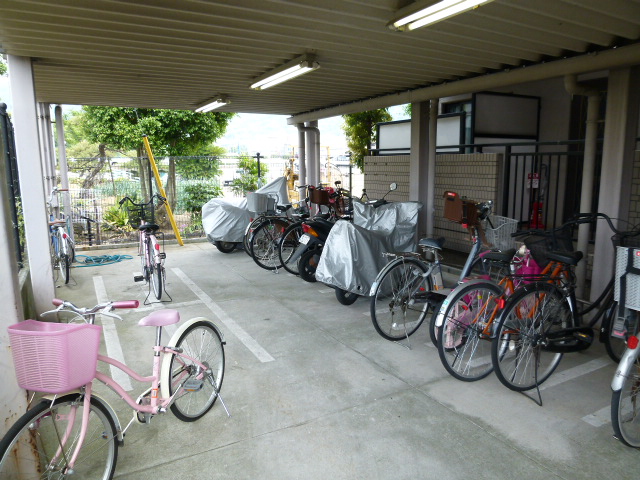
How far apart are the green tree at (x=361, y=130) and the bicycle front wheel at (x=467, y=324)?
29.3ft

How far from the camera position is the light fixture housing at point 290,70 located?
15.3 feet

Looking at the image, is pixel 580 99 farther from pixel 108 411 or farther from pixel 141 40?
pixel 108 411

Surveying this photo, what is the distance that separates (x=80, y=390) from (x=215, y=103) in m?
6.36

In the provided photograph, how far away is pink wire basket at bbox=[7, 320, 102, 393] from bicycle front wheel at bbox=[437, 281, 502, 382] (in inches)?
89.3

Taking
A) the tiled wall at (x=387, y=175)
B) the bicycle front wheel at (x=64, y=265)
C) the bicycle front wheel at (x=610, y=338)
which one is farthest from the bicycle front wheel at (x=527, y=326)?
the bicycle front wheel at (x=64, y=265)

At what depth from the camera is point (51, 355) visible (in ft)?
6.08

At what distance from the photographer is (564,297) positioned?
3.33 meters

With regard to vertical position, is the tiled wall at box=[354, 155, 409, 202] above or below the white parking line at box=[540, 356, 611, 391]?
above

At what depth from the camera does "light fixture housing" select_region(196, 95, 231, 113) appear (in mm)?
7293

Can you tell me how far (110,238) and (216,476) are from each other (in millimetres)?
8006

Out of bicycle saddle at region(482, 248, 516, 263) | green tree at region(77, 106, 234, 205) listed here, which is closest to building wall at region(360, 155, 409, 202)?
bicycle saddle at region(482, 248, 516, 263)

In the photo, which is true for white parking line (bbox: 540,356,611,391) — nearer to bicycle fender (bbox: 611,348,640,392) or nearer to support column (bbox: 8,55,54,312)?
bicycle fender (bbox: 611,348,640,392)

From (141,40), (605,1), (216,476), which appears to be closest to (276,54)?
(141,40)

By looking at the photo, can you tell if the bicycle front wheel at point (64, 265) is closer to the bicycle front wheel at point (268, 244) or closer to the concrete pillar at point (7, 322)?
the bicycle front wheel at point (268, 244)
